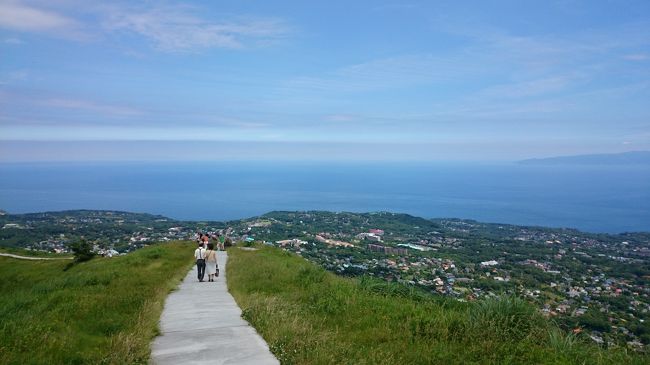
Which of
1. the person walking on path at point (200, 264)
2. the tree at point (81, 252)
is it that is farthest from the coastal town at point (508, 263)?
the tree at point (81, 252)

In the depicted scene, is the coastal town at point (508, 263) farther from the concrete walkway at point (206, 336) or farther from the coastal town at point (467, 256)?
the concrete walkway at point (206, 336)

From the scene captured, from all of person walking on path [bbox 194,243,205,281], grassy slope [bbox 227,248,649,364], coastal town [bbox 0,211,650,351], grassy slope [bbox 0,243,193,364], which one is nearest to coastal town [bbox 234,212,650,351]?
coastal town [bbox 0,211,650,351]

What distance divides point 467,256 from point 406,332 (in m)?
52.4

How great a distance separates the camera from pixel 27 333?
7.60 meters

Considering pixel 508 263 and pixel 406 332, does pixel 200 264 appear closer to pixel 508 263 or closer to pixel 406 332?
pixel 406 332

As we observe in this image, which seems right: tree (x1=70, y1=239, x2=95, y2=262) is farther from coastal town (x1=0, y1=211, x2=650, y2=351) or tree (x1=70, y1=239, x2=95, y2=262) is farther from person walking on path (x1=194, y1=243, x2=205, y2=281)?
person walking on path (x1=194, y1=243, x2=205, y2=281)

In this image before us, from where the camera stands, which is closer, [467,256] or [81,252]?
[81,252]

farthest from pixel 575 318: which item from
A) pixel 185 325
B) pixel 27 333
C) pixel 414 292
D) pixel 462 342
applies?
pixel 27 333

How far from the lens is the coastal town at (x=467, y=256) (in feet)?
74.3

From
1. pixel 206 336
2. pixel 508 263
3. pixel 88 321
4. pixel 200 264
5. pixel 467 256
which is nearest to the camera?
pixel 206 336

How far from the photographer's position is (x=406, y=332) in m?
8.16

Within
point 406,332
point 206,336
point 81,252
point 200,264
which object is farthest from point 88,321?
point 81,252

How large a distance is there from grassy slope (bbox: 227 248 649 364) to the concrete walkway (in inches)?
12.5

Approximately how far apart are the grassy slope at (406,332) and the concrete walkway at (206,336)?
12.5 inches
